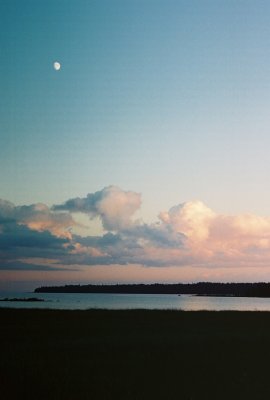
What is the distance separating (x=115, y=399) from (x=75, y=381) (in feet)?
10.3

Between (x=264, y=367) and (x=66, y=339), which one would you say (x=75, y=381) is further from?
(x=66, y=339)

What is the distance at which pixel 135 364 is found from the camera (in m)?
23.4

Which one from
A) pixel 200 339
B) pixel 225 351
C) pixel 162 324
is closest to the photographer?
pixel 225 351

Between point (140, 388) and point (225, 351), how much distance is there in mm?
10254

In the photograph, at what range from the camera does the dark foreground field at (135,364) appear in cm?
1792

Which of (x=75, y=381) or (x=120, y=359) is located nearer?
(x=75, y=381)

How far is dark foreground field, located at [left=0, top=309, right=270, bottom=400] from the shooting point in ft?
58.8

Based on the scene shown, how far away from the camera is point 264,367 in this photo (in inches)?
884

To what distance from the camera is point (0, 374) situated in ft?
67.1

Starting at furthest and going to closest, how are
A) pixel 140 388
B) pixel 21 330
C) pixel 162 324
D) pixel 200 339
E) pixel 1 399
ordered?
pixel 162 324 → pixel 21 330 → pixel 200 339 → pixel 140 388 → pixel 1 399

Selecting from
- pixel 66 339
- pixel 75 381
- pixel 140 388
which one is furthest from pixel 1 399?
pixel 66 339

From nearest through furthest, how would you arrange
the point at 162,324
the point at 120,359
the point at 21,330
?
the point at 120,359, the point at 21,330, the point at 162,324

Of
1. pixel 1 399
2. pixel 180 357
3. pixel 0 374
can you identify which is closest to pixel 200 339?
pixel 180 357

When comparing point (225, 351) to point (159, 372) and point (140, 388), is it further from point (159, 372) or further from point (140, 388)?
point (140, 388)
